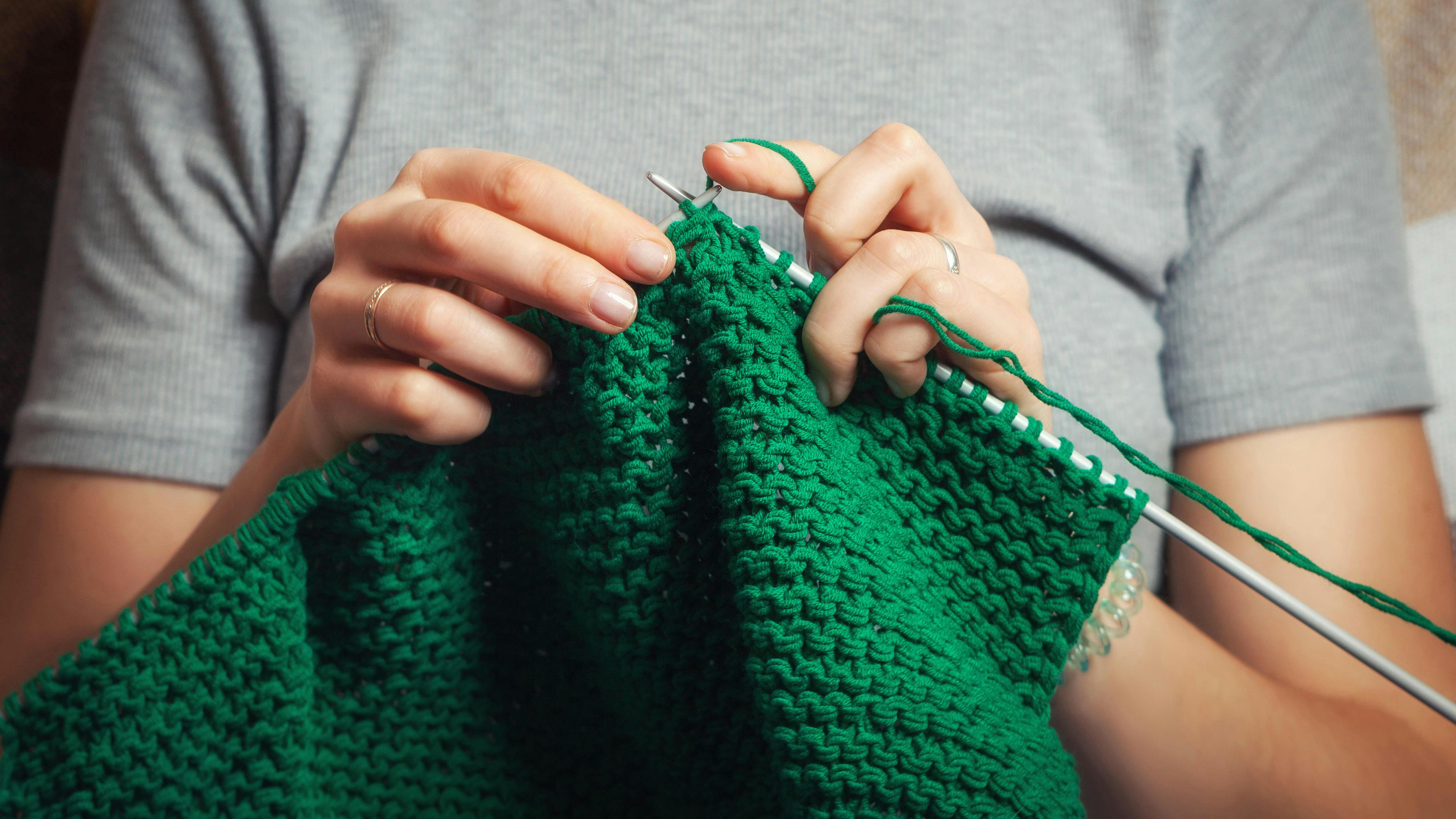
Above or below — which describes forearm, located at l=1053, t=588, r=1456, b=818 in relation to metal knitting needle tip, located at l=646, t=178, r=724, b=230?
below

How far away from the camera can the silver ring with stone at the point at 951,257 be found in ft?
1.87

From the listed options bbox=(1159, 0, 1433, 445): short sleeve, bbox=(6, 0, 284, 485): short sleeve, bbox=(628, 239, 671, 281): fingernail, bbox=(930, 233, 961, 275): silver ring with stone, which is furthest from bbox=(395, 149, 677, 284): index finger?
bbox=(1159, 0, 1433, 445): short sleeve

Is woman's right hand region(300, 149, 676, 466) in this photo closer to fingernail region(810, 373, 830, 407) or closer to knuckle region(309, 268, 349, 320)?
knuckle region(309, 268, 349, 320)

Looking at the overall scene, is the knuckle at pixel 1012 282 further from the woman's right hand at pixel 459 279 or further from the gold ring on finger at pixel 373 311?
the gold ring on finger at pixel 373 311

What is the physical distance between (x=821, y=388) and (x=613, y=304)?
0.17 m

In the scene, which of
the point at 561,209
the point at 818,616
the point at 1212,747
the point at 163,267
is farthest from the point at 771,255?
the point at 163,267

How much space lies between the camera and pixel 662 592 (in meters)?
0.59

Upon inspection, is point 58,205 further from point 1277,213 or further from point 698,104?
point 1277,213

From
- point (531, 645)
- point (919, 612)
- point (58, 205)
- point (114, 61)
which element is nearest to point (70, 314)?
point (58, 205)

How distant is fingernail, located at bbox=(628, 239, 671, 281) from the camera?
0.51m

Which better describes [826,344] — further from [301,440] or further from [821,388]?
[301,440]

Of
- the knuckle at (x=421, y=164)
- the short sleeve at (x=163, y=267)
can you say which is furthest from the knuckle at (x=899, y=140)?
the short sleeve at (x=163, y=267)

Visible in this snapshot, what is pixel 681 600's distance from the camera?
59 centimetres

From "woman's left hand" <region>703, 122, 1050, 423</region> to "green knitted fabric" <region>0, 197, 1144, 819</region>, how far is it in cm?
3
